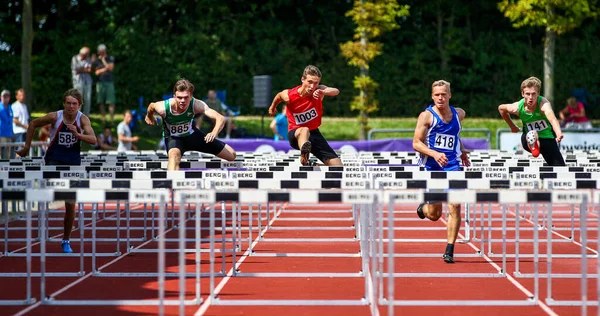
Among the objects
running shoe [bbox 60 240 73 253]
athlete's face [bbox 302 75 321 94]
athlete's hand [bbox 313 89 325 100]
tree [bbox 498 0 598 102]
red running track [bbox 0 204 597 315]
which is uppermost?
tree [bbox 498 0 598 102]

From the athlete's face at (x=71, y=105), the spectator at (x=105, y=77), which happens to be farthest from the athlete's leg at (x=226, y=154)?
the spectator at (x=105, y=77)

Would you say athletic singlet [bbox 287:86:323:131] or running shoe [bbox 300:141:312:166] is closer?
running shoe [bbox 300:141:312:166]

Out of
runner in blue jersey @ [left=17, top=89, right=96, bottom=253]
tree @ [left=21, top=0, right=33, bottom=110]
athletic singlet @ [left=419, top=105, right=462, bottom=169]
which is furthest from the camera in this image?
tree @ [left=21, top=0, right=33, bottom=110]

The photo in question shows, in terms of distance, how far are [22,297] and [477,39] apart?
98.0ft

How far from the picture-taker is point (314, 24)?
37.9 meters

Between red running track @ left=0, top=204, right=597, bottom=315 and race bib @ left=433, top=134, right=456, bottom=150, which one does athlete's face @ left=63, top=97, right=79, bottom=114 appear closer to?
red running track @ left=0, top=204, right=597, bottom=315

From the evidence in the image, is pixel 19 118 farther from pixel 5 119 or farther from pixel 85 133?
pixel 85 133

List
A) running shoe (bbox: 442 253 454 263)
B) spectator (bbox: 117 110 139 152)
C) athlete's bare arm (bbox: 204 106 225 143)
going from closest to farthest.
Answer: running shoe (bbox: 442 253 454 263) < athlete's bare arm (bbox: 204 106 225 143) < spectator (bbox: 117 110 139 152)

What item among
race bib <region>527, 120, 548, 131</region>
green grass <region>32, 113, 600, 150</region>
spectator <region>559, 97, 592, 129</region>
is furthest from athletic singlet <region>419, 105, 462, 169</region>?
green grass <region>32, 113, 600, 150</region>

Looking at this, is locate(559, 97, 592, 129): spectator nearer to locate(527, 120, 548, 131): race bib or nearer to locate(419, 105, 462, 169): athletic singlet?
locate(527, 120, 548, 131): race bib

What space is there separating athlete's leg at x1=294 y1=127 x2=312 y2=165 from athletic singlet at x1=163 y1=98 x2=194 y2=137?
4.39 feet

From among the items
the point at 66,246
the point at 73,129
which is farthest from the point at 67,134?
the point at 66,246

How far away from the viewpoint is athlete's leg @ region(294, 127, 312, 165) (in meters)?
13.3

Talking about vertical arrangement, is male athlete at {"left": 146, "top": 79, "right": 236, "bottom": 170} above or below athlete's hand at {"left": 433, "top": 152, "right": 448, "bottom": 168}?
above
